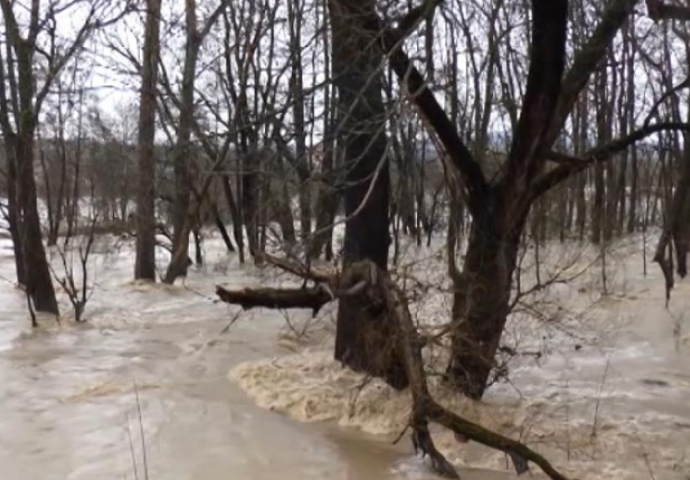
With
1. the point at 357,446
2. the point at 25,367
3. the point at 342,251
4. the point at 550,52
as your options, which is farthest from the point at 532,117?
the point at 25,367

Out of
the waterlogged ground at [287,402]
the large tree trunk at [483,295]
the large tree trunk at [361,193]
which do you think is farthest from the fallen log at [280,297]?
the large tree trunk at [483,295]

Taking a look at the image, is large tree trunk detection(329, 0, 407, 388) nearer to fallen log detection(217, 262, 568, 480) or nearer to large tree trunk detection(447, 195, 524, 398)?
fallen log detection(217, 262, 568, 480)

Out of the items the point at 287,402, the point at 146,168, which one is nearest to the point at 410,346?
the point at 287,402

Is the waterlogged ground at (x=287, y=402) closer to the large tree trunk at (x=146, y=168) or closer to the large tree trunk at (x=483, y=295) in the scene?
the large tree trunk at (x=483, y=295)

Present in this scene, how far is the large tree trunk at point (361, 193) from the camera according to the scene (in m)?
8.30

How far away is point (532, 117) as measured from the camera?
8680 mm

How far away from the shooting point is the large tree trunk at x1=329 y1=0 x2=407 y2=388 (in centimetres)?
830

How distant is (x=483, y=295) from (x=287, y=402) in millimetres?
2344

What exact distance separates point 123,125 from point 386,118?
3147 centimetres

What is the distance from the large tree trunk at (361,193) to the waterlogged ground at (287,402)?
1.19ft

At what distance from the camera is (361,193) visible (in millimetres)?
9984

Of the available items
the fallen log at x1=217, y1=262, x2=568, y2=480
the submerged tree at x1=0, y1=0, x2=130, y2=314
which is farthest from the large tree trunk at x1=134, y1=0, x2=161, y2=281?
the fallen log at x1=217, y1=262, x2=568, y2=480

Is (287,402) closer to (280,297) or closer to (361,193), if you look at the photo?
(280,297)

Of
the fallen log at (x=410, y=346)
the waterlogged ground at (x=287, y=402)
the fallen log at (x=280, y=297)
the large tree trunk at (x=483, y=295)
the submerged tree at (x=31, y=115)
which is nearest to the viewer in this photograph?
the fallen log at (x=410, y=346)
